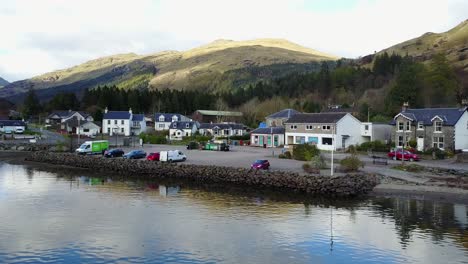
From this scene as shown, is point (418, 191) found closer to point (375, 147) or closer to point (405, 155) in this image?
point (405, 155)

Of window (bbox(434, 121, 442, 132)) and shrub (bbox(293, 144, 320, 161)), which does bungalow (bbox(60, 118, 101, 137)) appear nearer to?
shrub (bbox(293, 144, 320, 161))

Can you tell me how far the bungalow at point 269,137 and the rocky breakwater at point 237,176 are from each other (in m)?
31.3

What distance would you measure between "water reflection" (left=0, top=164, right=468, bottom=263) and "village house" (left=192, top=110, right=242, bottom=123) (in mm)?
89405

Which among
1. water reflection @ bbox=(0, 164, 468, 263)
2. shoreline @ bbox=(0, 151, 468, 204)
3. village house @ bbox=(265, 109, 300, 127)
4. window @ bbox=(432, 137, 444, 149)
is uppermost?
village house @ bbox=(265, 109, 300, 127)

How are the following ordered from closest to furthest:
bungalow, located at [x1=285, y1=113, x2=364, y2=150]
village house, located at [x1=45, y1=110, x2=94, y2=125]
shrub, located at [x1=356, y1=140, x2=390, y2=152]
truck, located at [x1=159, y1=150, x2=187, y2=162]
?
truck, located at [x1=159, y1=150, x2=187, y2=162] < shrub, located at [x1=356, y1=140, x2=390, y2=152] < bungalow, located at [x1=285, y1=113, x2=364, y2=150] < village house, located at [x1=45, y1=110, x2=94, y2=125]

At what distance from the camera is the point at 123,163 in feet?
176

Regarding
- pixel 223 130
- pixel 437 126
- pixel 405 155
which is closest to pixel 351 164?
pixel 405 155

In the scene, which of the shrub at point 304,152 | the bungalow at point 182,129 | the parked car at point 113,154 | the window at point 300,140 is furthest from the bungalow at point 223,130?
the shrub at point 304,152

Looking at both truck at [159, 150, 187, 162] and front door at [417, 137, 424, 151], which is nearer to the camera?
truck at [159, 150, 187, 162]

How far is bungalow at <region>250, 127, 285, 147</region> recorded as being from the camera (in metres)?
78.4

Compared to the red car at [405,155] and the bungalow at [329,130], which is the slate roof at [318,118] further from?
the red car at [405,155]

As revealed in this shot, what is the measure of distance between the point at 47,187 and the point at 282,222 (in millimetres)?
22774

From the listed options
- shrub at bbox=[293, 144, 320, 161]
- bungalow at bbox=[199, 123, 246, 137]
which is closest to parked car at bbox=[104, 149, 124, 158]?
shrub at bbox=[293, 144, 320, 161]

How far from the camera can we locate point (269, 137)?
79750mm
